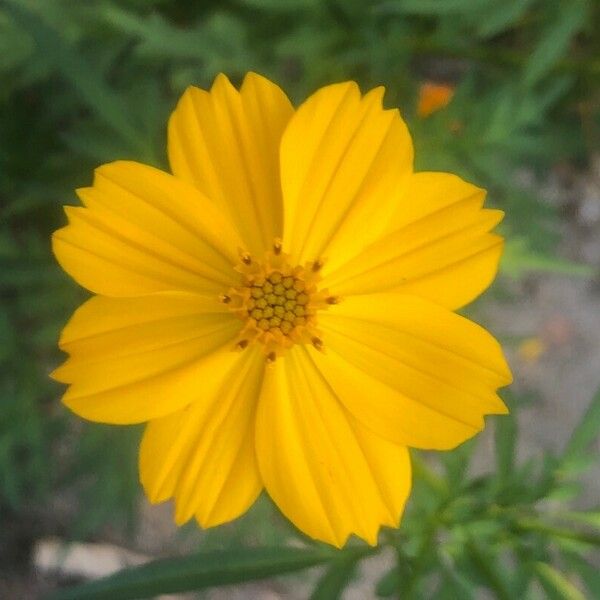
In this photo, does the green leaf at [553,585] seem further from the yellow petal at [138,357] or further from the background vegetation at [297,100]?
the yellow petal at [138,357]

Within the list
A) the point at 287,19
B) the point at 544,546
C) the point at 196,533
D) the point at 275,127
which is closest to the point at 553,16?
the point at 287,19

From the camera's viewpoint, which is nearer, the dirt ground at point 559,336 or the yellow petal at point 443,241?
the yellow petal at point 443,241

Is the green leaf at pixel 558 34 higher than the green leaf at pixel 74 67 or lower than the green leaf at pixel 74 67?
higher

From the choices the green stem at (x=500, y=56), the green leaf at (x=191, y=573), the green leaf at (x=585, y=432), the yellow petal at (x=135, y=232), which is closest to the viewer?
the yellow petal at (x=135, y=232)

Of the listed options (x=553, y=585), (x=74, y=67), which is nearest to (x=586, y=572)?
(x=553, y=585)

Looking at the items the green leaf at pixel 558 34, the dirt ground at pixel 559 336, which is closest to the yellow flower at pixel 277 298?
the green leaf at pixel 558 34

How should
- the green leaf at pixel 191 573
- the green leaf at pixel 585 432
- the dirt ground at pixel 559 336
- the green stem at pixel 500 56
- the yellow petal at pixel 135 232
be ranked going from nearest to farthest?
the yellow petal at pixel 135 232
the green leaf at pixel 191 573
the green leaf at pixel 585 432
the green stem at pixel 500 56
the dirt ground at pixel 559 336

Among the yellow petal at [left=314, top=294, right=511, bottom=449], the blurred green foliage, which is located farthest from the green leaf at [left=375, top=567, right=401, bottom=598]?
the yellow petal at [left=314, top=294, right=511, bottom=449]
